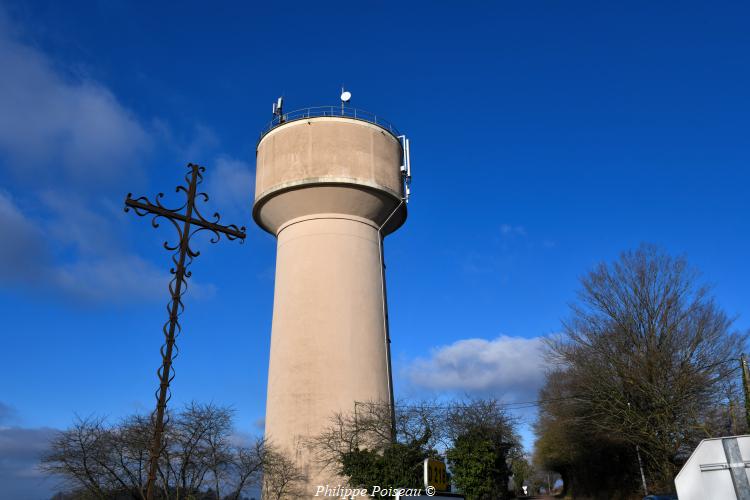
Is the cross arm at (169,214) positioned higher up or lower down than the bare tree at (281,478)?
higher up

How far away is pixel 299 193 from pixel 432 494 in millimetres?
15597

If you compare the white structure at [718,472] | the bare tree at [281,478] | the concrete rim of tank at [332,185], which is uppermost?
the concrete rim of tank at [332,185]

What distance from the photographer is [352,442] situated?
704 inches

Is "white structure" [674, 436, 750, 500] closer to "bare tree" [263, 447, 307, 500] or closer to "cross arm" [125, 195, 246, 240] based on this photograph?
"cross arm" [125, 195, 246, 240]

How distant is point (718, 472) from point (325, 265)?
54.7ft

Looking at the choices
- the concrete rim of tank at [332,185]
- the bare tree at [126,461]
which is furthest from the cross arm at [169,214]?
the concrete rim of tank at [332,185]

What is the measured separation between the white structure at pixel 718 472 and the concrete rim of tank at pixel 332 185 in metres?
16.5

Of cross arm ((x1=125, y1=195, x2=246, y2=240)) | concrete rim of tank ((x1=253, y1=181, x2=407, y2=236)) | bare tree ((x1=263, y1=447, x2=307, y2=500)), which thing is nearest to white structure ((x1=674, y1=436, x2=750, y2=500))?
cross arm ((x1=125, y1=195, x2=246, y2=240))

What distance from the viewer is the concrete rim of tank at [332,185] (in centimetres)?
1987

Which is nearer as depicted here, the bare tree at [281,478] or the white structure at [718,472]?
the white structure at [718,472]

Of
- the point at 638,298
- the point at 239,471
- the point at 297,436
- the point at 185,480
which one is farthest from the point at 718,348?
the point at 185,480

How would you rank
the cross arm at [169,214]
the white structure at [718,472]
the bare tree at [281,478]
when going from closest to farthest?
1. the white structure at [718,472]
2. the cross arm at [169,214]
3. the bare tree at [281,478]

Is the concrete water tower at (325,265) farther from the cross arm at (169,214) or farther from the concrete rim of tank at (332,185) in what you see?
the cross arm at (169,214)

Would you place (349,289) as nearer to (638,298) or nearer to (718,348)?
(638,298)
